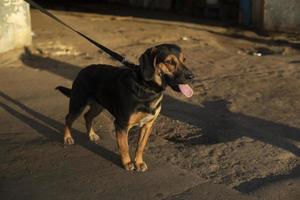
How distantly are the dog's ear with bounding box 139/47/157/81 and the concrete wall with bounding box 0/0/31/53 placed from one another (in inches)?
230

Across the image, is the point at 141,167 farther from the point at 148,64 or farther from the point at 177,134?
the point at 177,134

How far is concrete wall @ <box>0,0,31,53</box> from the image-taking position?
33.5ft

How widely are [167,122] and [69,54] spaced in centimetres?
415

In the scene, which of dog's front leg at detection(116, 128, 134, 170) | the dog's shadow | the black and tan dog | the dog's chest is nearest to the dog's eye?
the black and tan dog

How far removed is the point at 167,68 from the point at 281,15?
9.14m

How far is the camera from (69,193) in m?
5.01

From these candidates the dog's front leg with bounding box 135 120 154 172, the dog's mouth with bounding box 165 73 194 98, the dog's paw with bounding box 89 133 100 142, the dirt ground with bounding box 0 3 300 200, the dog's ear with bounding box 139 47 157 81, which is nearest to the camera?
the dog's mouth with bounding box 165 73 194 98

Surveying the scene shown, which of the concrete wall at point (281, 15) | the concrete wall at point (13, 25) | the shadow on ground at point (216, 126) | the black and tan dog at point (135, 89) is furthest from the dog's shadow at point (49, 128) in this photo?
the concrete wall at point (281, 15)

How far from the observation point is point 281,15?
13.4m

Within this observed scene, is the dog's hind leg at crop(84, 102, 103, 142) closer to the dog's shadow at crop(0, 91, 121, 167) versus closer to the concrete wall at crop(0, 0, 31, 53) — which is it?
the dog's shadow at crop(0, 91, 121, 167)

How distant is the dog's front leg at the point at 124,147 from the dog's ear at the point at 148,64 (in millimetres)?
612

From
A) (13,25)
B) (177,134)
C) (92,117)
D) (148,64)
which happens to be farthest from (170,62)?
(13,25)

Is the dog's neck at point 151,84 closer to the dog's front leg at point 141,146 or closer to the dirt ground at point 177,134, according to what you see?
the dog's front leg at point 141,146

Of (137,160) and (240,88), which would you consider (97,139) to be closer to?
(137,160)
